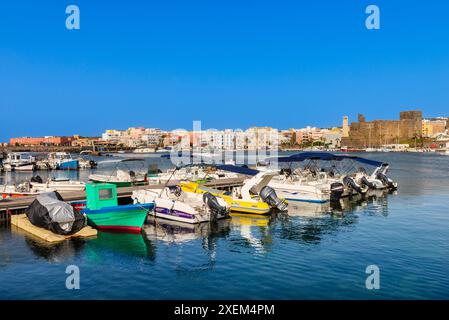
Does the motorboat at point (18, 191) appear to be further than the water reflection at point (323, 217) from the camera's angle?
Yes

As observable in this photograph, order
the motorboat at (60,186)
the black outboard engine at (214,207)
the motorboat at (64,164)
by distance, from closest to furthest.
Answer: the black outboard engine at (214,207) → the motorboat at (60,186) → the motorboat at (64,164)

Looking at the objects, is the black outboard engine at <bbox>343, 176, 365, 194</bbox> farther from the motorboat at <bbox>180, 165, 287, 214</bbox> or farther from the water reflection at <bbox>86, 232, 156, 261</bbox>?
the water reflection at <bbox>86, 232, 156, 261</bbox>

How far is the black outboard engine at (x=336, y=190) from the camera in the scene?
37.8 meters

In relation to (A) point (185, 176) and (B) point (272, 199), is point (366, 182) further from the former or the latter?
(A) point (185, 176)

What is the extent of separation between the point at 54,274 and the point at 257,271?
833 centimetres

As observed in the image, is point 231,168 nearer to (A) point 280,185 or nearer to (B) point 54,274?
(A) point 280,185

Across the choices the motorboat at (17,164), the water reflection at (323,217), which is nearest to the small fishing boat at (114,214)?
the water reflection at (323,217)

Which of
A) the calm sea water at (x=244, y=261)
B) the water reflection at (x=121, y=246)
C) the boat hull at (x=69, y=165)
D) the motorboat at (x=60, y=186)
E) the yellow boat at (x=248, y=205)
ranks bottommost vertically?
the calm sea water at (x=244, y=261)

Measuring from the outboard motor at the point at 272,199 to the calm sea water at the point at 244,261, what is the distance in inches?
96.7

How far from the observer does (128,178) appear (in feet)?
150

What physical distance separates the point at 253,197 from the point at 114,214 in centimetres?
1173

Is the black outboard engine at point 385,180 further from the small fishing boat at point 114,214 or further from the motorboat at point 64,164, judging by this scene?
the motorboat at point 64,164

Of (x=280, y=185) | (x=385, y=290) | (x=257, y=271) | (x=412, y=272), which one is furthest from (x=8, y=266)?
(x=280, y=185)

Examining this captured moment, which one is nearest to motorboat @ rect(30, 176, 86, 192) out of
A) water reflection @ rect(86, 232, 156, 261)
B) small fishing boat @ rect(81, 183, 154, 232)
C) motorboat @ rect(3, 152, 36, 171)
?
small fishing boat @ rect(81, 183, 154, 232)
